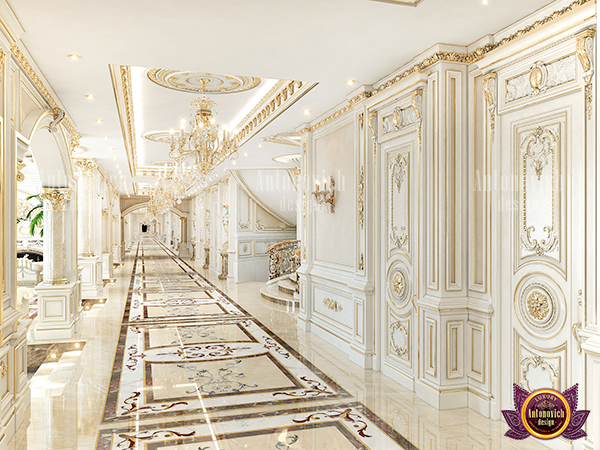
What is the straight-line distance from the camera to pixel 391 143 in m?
4.62

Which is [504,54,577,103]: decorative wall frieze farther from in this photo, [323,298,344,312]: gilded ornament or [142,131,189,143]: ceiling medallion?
[142,131,189,143]: ceiling medallion

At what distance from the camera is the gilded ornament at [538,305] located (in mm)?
3131

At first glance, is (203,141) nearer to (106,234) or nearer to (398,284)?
(398,284)

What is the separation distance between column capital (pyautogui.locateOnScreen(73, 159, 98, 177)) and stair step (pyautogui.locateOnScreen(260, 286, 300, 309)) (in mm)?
4434

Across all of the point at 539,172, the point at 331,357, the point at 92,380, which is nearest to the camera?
the point at 539,172

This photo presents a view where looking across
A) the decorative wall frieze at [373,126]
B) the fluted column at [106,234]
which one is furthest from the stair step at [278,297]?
the fluted column at [106,234]

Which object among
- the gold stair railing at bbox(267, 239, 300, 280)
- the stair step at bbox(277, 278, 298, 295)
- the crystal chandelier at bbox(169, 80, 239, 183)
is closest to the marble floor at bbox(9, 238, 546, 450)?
the crystal chandelier at bbox(169, 80, 239, 183)

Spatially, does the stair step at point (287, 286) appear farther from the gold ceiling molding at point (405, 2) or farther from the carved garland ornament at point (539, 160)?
the gold ceiling molding at point (405, 2)

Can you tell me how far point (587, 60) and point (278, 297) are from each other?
7.12 metres

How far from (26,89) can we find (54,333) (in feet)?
11.9

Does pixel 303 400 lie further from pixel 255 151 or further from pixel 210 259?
pixel 210 259

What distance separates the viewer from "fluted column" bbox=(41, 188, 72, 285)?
20.9ft

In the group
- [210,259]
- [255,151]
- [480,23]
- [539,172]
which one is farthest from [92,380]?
[210,259]

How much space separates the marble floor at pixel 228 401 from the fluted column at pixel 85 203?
10.1 ft
